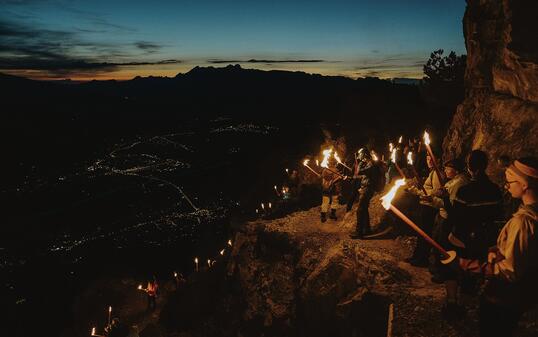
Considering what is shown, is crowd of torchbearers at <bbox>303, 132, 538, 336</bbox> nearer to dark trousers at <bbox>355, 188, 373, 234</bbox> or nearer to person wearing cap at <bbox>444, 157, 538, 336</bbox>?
person wearing cap at <bbox>444, 157, 538, 336</bbox>

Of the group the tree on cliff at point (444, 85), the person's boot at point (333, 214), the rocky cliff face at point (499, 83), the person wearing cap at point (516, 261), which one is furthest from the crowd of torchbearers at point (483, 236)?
the tree on cliff at point (444, 85)

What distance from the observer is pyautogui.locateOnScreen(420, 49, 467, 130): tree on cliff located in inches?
1067

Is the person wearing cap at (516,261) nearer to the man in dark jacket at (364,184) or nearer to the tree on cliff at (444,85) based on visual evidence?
the man in dark jacket at (364,184)

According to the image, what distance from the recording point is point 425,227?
7.14 m

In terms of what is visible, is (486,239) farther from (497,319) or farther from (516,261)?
(516,261)

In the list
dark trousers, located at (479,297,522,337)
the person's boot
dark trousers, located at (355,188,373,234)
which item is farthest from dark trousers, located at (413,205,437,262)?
the person's boot

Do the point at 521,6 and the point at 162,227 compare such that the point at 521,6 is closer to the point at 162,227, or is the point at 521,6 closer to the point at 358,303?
the point at 358,303

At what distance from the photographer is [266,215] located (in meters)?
18.2

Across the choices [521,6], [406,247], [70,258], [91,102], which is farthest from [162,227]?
[91,102]

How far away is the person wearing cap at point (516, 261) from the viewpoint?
9.89 ft

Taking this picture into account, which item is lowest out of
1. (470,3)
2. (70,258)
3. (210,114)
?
(70,258)

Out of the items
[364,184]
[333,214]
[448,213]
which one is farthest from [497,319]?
[333,214]

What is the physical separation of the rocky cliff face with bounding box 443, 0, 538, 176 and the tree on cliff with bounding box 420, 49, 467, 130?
54.6ft

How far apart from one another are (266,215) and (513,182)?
50.5 feet
